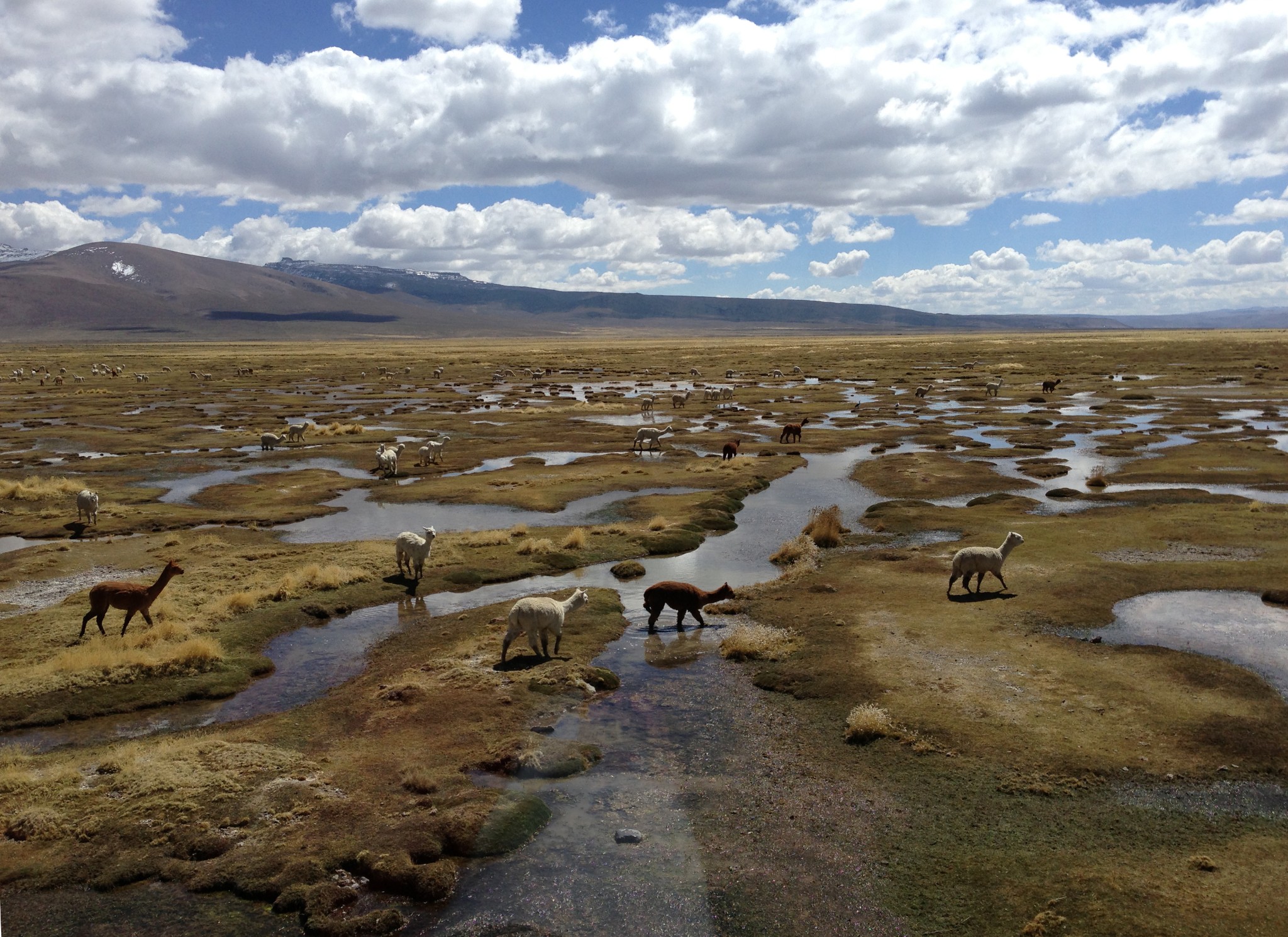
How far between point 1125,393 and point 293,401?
76.7 metres

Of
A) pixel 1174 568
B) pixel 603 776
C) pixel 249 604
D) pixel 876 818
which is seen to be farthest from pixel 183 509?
pixel 1174 568

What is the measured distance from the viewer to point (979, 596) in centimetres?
2180

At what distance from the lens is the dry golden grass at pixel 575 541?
91.0 feet

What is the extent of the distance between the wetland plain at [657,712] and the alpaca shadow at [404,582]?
0.50 feet

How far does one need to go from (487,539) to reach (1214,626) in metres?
20.5

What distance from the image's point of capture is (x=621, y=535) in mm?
29469

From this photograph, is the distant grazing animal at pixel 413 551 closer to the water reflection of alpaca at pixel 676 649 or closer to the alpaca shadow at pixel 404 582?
the alpaca shadow at pixel 404 582

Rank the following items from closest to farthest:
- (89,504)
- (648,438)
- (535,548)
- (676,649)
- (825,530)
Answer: (676,649) → (535,548) → (825,530) → (89,504) → (648,438)

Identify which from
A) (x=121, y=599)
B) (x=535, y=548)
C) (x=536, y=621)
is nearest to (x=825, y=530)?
(x=535, y=548)

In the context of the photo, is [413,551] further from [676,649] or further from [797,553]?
[797,553]

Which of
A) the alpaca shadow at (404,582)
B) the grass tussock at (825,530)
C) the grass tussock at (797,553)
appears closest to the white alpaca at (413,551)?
the alpaca shadow at (404,582)

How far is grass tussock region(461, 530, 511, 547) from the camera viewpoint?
28.2 m

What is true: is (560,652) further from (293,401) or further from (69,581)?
(293,401)

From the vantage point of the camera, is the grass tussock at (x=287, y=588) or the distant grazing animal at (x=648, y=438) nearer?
the grass tussock at (x=287, y=588)
